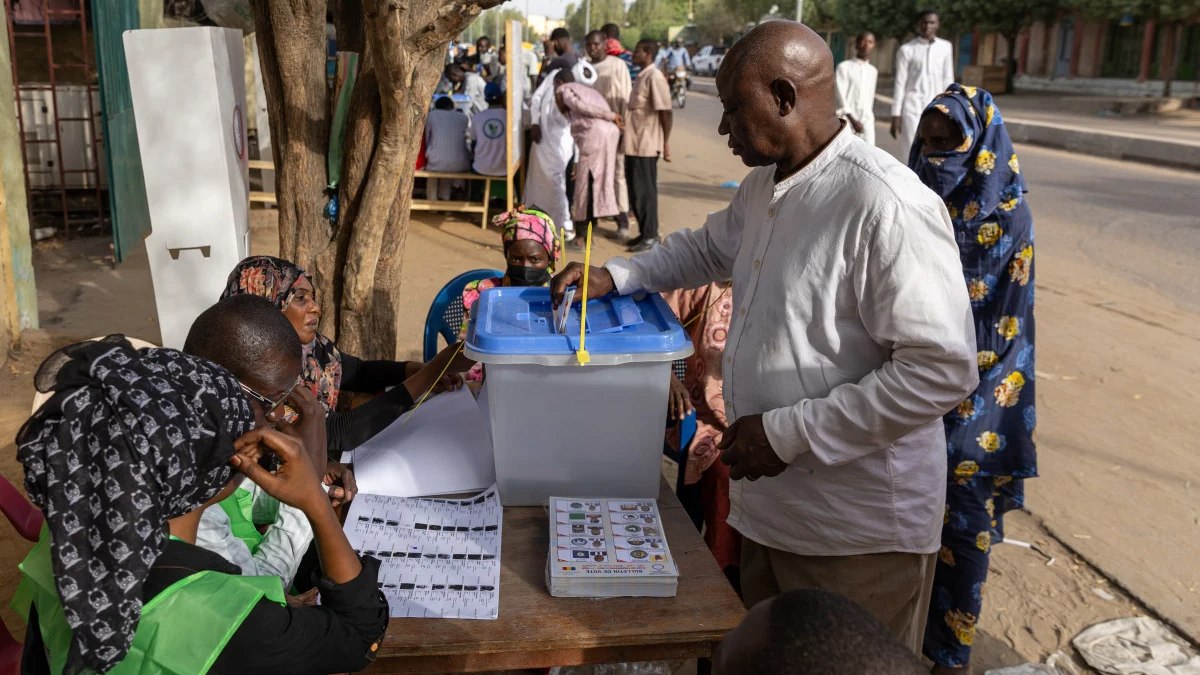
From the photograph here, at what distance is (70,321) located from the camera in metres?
5.94

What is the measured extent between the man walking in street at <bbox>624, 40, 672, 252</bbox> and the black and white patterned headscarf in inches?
269

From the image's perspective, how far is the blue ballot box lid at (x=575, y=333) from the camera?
6.12ft

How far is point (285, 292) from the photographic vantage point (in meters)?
2.67

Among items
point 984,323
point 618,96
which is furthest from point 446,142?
point 984,323

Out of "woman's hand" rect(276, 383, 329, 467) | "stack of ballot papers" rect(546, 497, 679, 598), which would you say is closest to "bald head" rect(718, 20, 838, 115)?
"stack of ballot papers" rect(546, 497, 679, 598)

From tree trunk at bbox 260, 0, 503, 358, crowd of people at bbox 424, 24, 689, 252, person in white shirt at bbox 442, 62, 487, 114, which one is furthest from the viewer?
person in white shirt at bbox 442, 62, 487, 114

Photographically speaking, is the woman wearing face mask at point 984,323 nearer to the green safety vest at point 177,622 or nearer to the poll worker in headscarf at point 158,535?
the poll worker in headscarf at point 158,535

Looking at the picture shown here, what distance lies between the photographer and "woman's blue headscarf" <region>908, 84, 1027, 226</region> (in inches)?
99.9

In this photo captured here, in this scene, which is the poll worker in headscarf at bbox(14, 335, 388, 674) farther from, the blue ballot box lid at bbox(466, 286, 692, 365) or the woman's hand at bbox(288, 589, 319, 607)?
the blue ballot box lid at bbox(466, 286, 692, 365)

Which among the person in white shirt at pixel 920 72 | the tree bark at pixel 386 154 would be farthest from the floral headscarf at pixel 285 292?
the person in white shirt at pixel 920 72

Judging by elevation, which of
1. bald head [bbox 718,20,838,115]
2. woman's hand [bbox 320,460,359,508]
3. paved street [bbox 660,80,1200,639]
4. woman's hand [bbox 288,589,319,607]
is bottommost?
paved street [bbox 660,80,1200,639]

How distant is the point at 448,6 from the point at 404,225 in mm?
994

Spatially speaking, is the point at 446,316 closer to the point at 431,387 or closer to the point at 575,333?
the point at 431,387

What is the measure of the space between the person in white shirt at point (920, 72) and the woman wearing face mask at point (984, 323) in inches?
240
